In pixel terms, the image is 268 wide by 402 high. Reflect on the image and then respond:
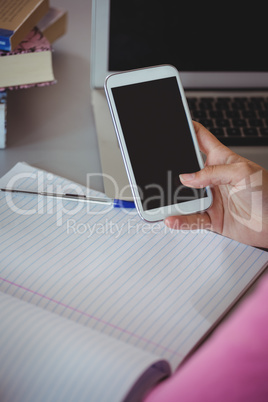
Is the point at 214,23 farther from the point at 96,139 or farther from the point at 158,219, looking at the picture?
the point at 158,219

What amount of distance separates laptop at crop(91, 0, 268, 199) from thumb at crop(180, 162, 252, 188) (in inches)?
5.7

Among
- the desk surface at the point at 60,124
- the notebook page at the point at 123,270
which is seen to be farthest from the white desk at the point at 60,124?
the notebook page at the point at 123,270

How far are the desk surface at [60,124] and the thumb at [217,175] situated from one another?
158 mm

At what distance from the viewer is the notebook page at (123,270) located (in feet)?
1.69

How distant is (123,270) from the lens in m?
0.58

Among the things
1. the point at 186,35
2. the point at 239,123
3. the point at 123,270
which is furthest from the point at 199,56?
the point at 123,270

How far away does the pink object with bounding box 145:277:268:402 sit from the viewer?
39cm

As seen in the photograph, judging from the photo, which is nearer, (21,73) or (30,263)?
(30,263)

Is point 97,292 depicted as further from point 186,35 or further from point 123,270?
point 186,35

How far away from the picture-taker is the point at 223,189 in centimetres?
72

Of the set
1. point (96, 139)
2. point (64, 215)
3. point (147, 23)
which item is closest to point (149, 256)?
point (64, 215)

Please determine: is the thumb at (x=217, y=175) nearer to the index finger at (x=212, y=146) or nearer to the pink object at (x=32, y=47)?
the index finger at (x=212, y=146)

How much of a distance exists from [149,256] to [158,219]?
6cm

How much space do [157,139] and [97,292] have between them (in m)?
0.25
